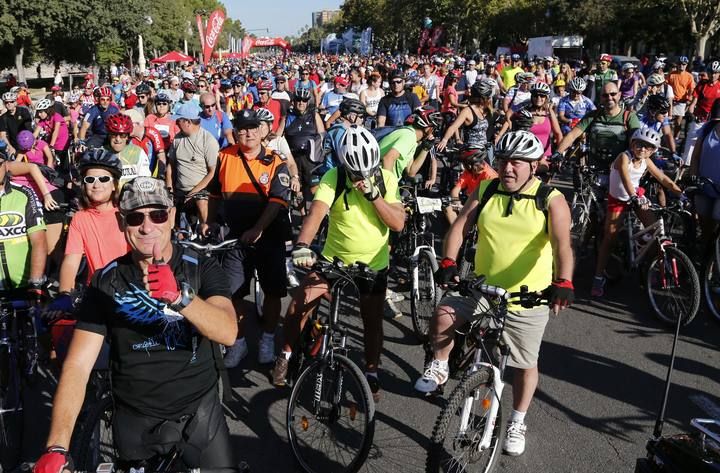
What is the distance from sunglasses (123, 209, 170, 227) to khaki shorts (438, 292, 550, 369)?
80.8 inches

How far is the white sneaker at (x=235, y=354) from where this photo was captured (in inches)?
217

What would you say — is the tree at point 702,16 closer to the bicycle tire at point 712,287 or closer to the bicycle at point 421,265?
the bicycle tire at point 712,287

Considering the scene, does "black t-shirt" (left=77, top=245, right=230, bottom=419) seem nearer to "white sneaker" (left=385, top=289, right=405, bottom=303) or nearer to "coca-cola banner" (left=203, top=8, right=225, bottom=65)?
"white sneaker" (left=385, top=289, right=405, bottom=303)

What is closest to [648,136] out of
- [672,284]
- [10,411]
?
[672,284]

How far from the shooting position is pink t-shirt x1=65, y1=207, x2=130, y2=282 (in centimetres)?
413

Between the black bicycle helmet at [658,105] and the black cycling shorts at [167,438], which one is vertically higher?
the black bicycle helmet at [658,105]

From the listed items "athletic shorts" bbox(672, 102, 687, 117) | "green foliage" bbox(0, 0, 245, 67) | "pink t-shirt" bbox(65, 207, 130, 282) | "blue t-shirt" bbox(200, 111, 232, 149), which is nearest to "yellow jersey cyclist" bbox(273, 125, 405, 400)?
"pink t-shirt" bbox(65, 207, 130, 282)

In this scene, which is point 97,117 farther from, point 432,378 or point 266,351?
point 432,378

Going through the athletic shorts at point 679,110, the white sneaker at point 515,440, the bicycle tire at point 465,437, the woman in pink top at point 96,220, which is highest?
the athletic shorts at point 679,110

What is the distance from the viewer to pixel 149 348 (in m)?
2.69

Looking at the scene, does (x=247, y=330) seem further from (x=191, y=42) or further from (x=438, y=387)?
(x=191, y=42)

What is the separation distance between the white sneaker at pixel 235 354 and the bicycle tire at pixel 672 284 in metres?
3.92

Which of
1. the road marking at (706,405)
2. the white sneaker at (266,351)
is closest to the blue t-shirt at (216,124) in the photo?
the white sneaker at (266,351)

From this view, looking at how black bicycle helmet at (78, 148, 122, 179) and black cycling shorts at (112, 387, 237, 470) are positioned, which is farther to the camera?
black bicycle helmet at (78, 148, 122, 179)
